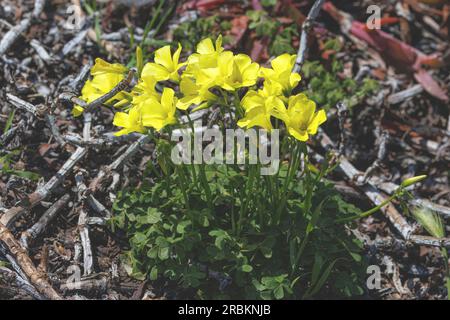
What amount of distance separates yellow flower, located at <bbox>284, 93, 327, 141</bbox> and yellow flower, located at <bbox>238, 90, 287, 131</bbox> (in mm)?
34

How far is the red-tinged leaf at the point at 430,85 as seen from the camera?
4.07 meters

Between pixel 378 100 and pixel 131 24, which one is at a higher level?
pixel 131 24

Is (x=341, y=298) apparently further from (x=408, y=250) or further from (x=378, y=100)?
(x=378, y=100)

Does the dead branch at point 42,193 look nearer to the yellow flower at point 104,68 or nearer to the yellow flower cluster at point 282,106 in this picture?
the yellow flower at point 104,68

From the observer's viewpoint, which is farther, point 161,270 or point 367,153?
point 367,153

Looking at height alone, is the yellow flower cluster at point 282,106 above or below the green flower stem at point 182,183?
above

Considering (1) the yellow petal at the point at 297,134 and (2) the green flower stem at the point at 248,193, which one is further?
(2) the green flower stem at the point at 248,193

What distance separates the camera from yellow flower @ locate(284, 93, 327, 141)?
2.44m

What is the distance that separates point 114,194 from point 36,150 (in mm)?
517

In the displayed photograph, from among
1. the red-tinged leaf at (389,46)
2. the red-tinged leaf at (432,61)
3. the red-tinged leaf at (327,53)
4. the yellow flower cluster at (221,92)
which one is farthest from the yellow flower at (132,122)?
the red-tinged leaf at (432,61)

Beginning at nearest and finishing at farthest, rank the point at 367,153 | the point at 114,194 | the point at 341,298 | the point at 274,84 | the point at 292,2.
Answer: the point at 274,84
the point at 341,298
the point at 114,194
the point at 367,153
the point at 292,2
